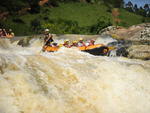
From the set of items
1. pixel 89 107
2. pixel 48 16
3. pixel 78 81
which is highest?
pixel 48 16

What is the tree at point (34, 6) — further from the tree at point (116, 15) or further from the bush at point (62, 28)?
the tree at point (116, 15)

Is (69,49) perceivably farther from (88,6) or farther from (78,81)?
(88,6)

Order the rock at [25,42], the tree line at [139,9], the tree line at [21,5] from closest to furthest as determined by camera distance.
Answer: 1. the rock at [25,42]
2. the tree line at [21,5]
3. the tree line at [139,9]

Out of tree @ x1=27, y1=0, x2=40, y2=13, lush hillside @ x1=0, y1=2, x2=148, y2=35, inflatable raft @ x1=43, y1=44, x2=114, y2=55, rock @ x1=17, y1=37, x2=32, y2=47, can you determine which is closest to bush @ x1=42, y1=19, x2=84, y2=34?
lush hillside @ x1=0, y1=2, x2=148, y2=35

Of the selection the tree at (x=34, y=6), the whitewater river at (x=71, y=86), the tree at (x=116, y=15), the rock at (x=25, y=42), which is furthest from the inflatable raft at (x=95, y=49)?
the tree at (x=116, y=15)

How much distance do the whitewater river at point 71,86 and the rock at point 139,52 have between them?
4.52ft

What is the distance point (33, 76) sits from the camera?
878cm

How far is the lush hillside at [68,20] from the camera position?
28.9 m

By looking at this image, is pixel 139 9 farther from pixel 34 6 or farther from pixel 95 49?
pixel 95 49

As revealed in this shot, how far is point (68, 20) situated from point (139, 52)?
22.4m

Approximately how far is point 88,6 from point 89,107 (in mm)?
35883

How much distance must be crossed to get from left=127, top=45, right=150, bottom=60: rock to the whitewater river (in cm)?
138

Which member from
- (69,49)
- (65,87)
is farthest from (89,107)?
(69,49)

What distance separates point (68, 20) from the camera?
34219mm
